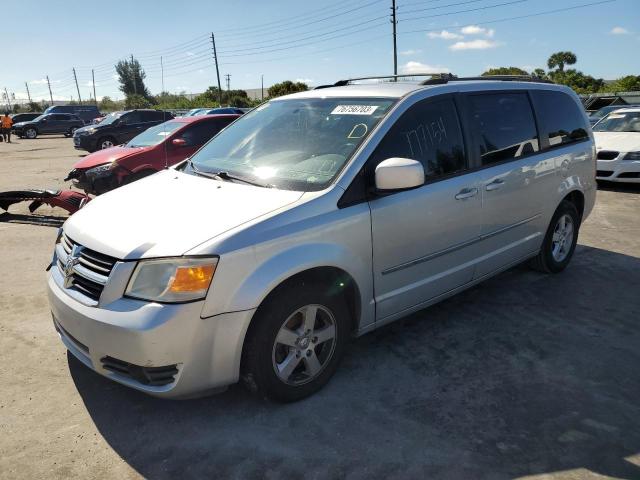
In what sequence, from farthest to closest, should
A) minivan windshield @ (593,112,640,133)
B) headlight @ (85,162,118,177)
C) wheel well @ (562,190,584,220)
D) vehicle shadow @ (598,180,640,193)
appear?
1. minivan windshield @ (593,112,640,133)
2. vehicle shadow @ (598,180,640,193)
3. headlight @ (85,162,118,177)
4. wheel well @ (562,190,584,220)

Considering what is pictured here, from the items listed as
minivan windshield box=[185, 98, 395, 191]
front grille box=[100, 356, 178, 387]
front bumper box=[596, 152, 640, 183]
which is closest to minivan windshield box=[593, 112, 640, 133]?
front bumper box=[596, 152, 640, 183]

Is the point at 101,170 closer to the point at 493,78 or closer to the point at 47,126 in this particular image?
the point at 493,78

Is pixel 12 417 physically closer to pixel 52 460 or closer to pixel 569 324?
pixel 52 460

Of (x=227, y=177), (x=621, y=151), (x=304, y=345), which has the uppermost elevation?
(x=227, y=177)

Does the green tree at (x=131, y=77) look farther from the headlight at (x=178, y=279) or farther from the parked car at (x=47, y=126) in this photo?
the headlight at (x=178, y=279)

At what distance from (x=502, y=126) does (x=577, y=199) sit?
1.63 metres

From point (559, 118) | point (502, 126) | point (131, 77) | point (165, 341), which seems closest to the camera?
point (165, 341)

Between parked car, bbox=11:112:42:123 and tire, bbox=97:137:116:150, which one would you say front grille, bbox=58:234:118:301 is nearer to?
tire, bbox=97:137:116:150

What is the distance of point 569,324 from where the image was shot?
13.0ft

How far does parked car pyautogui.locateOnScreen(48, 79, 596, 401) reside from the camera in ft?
8.14

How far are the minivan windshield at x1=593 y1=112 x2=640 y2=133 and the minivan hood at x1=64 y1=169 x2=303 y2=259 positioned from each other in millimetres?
Answer: 10279

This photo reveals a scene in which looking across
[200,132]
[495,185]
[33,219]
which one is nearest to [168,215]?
[495,185]

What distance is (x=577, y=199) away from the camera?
510 centimetres

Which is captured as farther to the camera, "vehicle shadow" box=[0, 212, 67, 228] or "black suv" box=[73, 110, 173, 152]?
"black suv" box=[73, 110, 173, 152]
